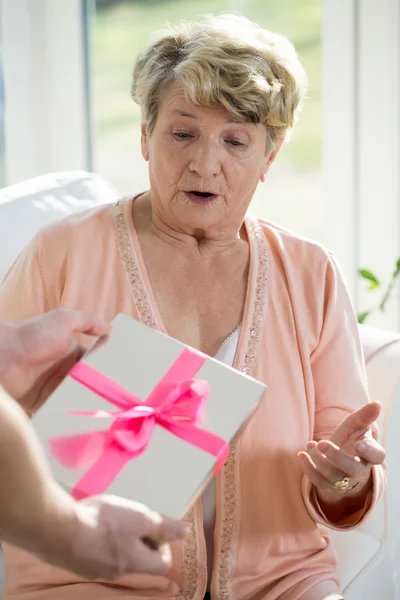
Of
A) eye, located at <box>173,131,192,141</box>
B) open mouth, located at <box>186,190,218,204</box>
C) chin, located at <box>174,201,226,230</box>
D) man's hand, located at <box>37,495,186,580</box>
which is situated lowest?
man's hand, located at <box>37,495,186,580</box>

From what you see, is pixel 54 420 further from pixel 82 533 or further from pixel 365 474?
pixel 365 474

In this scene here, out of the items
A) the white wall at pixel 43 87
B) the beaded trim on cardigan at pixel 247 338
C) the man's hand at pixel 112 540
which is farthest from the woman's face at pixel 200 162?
the white wall at pixel 43 87

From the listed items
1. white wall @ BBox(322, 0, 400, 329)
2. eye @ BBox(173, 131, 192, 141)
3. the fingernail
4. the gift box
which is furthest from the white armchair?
white wall @ BBox(322, 0, 400, 329)

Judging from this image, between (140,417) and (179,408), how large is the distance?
0.19ft

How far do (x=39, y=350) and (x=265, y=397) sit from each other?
457 millimetres

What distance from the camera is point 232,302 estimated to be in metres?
1.61

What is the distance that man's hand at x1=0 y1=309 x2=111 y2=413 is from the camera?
4.20ft

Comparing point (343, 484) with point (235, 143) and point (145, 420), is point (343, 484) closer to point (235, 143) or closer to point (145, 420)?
point (145, 420)

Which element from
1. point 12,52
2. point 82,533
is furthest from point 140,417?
point 12,52

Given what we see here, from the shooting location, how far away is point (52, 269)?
60.2 inches

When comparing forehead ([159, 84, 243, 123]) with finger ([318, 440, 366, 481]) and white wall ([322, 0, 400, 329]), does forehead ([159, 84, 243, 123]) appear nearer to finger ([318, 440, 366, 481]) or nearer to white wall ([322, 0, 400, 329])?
finger ([318, 440, 366, 481])

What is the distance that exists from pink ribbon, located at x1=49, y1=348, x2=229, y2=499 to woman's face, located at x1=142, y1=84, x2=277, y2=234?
0.40m

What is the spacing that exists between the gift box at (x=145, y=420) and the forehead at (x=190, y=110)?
448 mm

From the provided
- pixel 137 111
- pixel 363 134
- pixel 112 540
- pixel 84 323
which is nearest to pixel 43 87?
pixel 137 111
